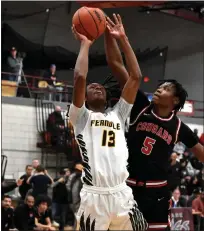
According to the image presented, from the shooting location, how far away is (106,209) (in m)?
4.11

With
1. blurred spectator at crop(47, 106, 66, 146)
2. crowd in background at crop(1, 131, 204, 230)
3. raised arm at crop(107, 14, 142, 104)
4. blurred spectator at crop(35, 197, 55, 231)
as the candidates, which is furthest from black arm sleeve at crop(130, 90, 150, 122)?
blurred spectator at crop(47, 106, 66, 146)

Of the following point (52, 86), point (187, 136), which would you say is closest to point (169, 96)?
point (187, 136)

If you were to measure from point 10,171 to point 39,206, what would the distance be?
5.09m

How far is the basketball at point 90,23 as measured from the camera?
4152 millimetres

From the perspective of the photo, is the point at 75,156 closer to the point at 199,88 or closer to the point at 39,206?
the point at 39,206

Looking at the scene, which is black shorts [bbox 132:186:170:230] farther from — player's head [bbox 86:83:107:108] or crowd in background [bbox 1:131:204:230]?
crowd in background [bbox 1:131:204:230]

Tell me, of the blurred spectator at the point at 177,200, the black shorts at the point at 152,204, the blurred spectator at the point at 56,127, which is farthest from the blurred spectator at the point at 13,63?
the black shorts at the point at 152,204

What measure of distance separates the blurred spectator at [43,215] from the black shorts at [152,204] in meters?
5.93

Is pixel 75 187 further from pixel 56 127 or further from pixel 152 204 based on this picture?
pixel 152 204

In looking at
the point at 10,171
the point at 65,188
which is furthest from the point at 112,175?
the point at 10,171

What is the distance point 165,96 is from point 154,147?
458 millimetres

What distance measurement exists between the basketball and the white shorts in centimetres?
115

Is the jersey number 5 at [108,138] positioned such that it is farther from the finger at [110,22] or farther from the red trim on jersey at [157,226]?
the red trim on jersey at [157,226]

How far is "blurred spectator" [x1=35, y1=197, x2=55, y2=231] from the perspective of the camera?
34.6 feet
